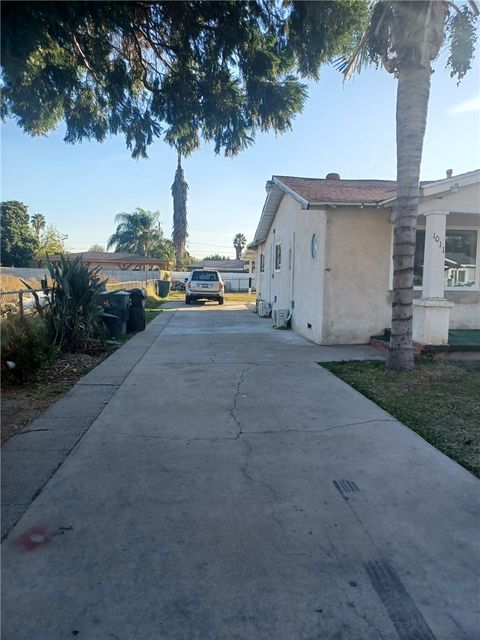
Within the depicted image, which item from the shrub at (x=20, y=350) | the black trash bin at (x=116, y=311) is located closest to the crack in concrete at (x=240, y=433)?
the shrub at (x=20, y=350)

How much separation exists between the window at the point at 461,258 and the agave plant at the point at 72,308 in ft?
27.2

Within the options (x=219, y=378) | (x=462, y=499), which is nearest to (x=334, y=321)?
(x=219, y=378)

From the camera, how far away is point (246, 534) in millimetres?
2869

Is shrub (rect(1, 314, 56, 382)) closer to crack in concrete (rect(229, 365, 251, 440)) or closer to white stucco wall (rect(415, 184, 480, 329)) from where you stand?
crack in concrete (rect(229, 365, 251, 440))

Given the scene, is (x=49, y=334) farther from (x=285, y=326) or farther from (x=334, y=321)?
(x=285, y=326)

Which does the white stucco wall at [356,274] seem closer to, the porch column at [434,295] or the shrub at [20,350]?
the porch column at [434,295]

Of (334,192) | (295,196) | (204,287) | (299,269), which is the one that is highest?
(334,192)

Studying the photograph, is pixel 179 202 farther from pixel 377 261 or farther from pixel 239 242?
pixel 239 242

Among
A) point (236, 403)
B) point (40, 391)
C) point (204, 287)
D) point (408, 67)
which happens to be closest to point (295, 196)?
point (408, 67)

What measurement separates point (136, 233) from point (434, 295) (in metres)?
52.3

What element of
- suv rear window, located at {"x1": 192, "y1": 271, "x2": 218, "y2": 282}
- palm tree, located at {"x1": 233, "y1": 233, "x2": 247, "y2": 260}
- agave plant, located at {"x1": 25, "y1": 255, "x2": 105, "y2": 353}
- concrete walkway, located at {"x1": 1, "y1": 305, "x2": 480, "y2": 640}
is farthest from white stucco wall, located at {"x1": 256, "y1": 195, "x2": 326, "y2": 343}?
palm tree, located at {"x1": 233, "y1": 233, "x2": 247, "y2": 260}

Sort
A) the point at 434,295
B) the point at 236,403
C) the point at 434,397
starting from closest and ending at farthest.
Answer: the point at 236,403
the point at 434,397
the point at 434,295

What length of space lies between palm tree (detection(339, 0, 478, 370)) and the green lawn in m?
0.53

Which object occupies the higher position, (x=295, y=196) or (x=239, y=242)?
(x=239, y=242)
